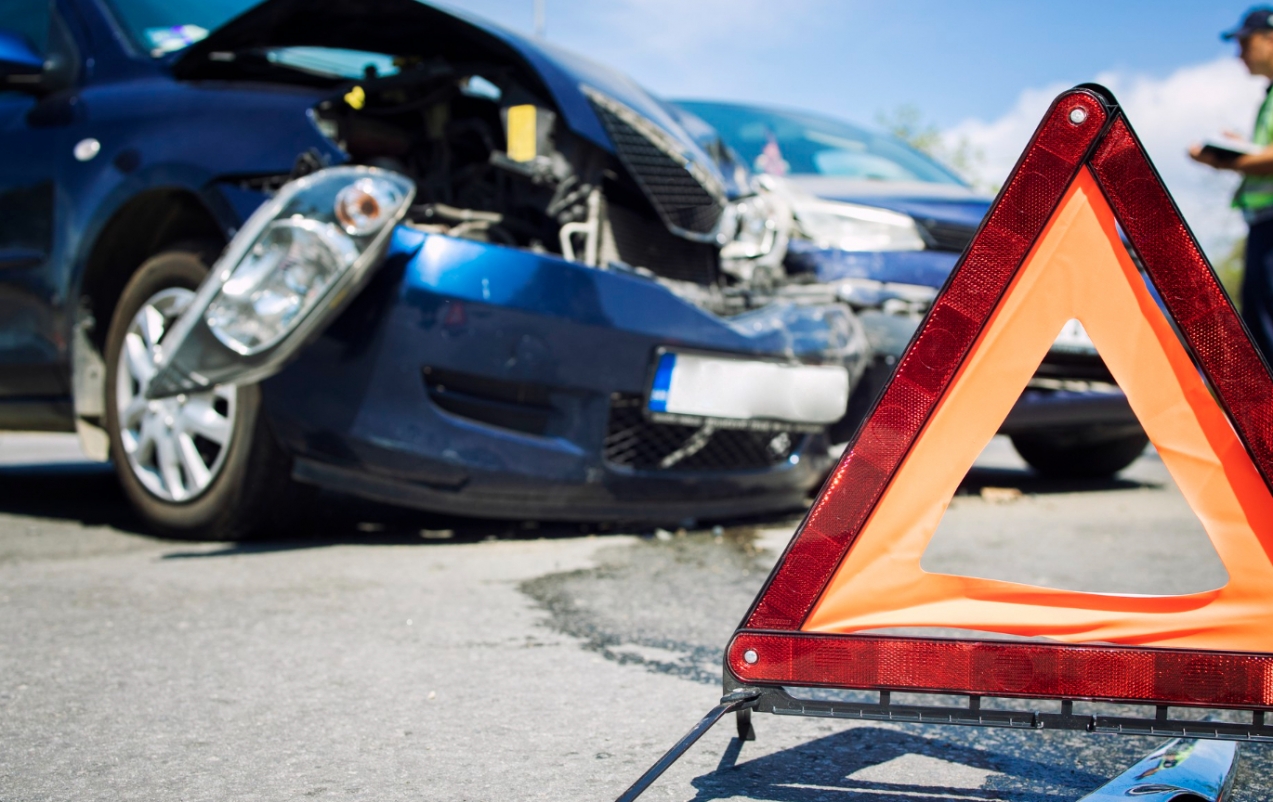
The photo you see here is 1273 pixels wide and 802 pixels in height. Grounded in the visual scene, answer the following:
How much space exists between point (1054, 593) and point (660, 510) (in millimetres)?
2011

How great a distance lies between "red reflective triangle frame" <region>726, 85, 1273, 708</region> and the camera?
4.89 ft

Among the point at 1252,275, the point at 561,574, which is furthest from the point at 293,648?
the point at 1252,275

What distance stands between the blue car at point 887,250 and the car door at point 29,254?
2.51 metres

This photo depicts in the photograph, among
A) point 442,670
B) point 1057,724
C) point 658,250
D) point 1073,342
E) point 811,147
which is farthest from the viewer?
point 811,147

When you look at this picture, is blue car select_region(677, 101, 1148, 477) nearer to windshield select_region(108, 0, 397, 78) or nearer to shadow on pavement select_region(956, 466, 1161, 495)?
shadow on pavement select_region(956, 466, 1161, 495)

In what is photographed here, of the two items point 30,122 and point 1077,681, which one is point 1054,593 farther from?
point 30,122

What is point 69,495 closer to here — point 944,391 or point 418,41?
point 418,41

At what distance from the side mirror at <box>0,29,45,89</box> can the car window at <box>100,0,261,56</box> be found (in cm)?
29

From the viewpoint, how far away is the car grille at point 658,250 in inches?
147

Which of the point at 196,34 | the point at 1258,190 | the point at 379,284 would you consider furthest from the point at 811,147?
the point at 379,284

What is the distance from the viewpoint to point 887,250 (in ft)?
15.4

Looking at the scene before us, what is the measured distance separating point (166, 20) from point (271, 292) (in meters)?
1.58

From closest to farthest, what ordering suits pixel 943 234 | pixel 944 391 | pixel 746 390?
pixel 944 391, pixel 746 390, pixel 943 234

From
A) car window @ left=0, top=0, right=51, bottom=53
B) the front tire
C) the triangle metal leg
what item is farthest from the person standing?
car window @ left=0, top=0, right=51, bottom=53
